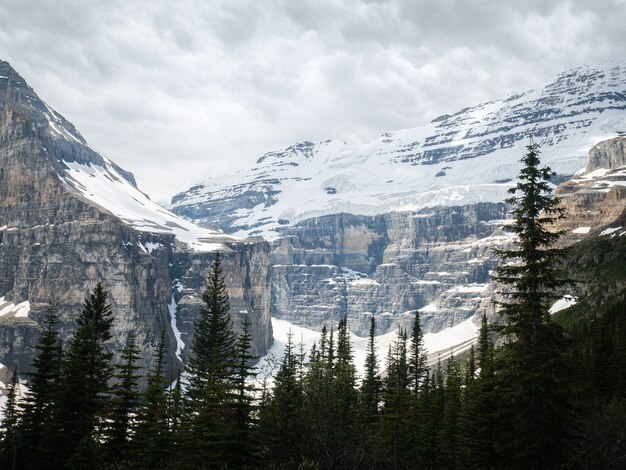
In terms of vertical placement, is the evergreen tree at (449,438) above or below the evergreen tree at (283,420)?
below

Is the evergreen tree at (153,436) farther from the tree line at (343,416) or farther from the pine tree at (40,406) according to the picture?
the pine tree at (40,406)

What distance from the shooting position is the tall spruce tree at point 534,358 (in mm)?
36500

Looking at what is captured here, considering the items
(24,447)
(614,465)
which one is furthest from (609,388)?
(24,447)

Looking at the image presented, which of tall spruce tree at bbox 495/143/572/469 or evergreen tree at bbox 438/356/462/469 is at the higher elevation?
tall spruce tree at bbox 495/143/572/469

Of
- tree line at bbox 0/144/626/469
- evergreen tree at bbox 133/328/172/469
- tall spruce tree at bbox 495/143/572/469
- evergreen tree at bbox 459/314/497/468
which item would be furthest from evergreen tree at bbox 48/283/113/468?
tall spruce tree at bbox 495/143/572/469

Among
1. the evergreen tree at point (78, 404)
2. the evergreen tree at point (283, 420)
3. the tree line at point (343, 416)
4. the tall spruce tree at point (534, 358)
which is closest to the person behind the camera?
the tall spruce tree at point (534, 358)

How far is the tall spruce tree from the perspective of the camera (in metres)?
36.5

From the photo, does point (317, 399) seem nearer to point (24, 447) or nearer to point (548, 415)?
point (548, 415)

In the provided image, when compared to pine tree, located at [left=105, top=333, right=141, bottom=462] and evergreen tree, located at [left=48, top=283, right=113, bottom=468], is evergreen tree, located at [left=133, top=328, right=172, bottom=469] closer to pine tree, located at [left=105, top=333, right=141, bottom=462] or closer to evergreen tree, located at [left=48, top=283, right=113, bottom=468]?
pine tree, located at [left=105, top=333, right=141, bottom=462]

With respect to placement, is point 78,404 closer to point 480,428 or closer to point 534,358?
point 480,428

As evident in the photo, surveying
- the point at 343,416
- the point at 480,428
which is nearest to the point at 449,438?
the point at 480,428

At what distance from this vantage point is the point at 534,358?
37.7 meters

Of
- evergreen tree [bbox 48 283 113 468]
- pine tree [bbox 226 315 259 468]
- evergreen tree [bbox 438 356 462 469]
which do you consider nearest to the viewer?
pine tree [bbox 226 315 259 468]

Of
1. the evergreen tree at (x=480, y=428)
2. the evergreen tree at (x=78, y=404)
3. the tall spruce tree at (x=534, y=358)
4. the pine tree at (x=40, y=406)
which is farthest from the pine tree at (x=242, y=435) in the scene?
the pine tree at (x=40, y=406)
